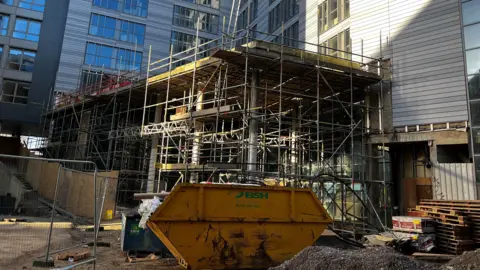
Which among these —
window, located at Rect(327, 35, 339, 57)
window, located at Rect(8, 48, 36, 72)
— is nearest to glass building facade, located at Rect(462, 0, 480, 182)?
window, located at Rect(327, 35, 339, 57)

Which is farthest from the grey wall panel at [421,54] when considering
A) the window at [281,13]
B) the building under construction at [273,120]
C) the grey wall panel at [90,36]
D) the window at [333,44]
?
the grey wall panel at [90,36]

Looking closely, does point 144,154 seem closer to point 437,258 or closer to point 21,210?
point 21,210

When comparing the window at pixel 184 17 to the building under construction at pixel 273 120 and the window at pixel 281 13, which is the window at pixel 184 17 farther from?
the building under construction at pixel 273 120

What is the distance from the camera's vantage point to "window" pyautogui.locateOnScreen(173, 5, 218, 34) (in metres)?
44.4

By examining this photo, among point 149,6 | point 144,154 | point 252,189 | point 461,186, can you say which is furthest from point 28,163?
point 149,6

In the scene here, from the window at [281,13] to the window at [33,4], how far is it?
2419cm

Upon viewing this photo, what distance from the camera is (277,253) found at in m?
8.87

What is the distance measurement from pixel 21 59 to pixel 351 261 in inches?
1564

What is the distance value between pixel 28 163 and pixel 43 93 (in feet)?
55.1

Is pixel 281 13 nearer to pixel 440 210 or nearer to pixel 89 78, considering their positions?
pixel 89 78

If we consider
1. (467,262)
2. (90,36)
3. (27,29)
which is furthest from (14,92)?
(467,262)

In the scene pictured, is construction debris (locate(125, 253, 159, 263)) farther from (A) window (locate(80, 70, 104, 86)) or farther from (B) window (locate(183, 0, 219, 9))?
(B) window (locate(183, 0, 219, 9))

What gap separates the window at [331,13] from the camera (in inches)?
857

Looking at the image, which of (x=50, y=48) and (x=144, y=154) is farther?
(x=50, y=48)
